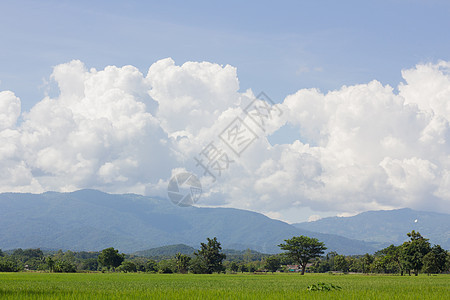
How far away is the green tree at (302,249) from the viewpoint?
350 ft

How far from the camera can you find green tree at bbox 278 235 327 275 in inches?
4195

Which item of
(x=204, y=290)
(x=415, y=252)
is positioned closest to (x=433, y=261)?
(x=415, y=252)

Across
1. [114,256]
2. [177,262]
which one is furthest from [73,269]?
[177,262]

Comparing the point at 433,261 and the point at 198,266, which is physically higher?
the point at 433,261

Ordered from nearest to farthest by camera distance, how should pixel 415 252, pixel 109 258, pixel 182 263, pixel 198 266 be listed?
pixel 415 252
pixel 198 266
pixel 182 263
pixel 109 258

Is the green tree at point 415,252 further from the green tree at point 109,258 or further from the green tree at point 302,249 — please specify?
the green tree at point 109,258

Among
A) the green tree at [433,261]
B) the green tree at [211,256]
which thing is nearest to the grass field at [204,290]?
the green tree at [433,261]

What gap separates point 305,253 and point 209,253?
2512 centimetres

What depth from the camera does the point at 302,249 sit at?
10750cm

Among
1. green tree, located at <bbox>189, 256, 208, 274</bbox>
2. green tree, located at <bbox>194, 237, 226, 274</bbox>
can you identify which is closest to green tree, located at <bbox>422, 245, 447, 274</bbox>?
green tree, located at <bbox>194, 237, 226, 274</bbox>

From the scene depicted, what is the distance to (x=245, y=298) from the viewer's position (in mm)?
24625

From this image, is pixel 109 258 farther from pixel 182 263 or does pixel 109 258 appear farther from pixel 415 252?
pixel 415 252

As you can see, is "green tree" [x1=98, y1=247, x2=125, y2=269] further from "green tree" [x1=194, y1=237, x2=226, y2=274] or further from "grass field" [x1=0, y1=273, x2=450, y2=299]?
"grass field" [x1=0, y1=273, x2=450, y2=299]

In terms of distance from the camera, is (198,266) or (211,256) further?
(211,256)
